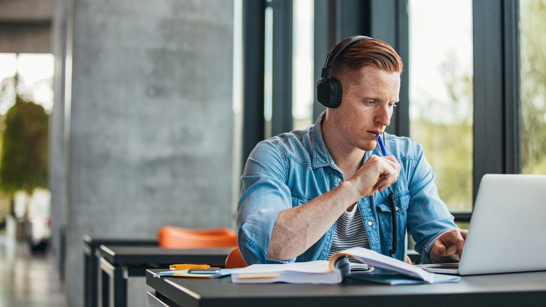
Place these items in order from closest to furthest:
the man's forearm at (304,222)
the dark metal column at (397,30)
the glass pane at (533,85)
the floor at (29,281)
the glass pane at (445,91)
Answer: the man's forearm at (304,222), the glass pane at (533,85), the glass pane at (445,91), the dark metal column at (397,30), the floor at (29,281)

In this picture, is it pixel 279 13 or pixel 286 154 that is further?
pixel 279 13

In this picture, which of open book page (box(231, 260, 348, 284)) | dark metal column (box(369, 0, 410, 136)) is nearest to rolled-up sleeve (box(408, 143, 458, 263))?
open book page (box(231, 260, 348, 284))

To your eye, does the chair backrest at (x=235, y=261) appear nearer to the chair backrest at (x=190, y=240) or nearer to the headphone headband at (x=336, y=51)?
the headphone headband at (x=336, y=51)

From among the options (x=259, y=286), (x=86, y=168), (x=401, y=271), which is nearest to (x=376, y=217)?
(x=401, y=271)

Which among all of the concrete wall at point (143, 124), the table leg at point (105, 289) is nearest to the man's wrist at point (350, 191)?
the table leg at point (105, 289)

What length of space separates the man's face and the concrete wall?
2939mm

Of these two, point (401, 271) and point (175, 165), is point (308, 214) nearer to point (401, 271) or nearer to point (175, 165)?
point (401, 271)

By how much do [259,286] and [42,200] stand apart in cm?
1426

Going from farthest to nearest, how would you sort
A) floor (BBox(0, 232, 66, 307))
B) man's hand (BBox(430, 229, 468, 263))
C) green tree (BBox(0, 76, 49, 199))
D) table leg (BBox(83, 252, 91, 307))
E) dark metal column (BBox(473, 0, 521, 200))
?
green tree (BBox(0, 76, 49, 199)) → floor (BBox(0, 232, 66, 307)) → table leg (BBox(83, 252, 91, 307)) → dark metal column (BBox(473, 0, 521, 200)) → man's hand (BBox(430, 229, 468, 263))

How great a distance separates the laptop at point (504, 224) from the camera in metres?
1.01

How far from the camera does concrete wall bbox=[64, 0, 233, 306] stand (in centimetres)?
422

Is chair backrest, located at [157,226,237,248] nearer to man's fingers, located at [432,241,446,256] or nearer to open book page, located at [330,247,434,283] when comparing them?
man's fingers, located at [432,241,446,256]

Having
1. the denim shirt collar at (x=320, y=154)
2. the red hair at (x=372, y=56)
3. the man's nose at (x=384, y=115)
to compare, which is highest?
the red hair at (x=372, y=56)

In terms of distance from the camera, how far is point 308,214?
4.16 feet
